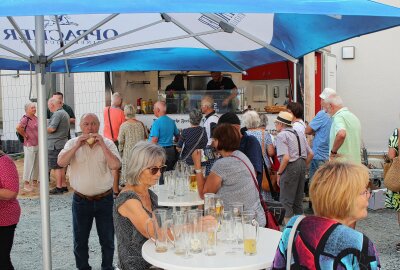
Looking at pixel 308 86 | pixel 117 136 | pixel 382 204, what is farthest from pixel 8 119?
pixel 382 204

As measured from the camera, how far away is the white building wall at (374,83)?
462 inches

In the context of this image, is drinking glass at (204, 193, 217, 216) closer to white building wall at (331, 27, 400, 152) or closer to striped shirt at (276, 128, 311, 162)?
striped shirt at (276, 128, 311, 162)

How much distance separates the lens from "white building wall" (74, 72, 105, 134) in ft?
38.0

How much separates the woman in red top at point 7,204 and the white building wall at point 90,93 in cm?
743

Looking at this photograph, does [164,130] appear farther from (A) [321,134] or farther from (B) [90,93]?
(B) [90,93]

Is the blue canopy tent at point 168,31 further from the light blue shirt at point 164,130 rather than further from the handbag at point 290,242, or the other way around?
the light blue shirt at point 164,130

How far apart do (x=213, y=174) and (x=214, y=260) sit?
1.33 metres

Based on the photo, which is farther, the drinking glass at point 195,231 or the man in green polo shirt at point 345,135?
the man in green polo shirt at point 345,135

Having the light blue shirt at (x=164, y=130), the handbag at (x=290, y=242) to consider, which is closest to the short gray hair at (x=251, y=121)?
the light blue shirt at (x=164, y=130)

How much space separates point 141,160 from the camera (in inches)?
135

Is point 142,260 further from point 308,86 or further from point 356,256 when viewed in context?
point 308,86

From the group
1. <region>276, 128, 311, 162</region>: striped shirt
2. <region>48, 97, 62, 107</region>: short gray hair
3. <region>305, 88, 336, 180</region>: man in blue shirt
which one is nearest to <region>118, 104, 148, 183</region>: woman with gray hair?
<region>48, 97, 62, 107</region>: short gray hair

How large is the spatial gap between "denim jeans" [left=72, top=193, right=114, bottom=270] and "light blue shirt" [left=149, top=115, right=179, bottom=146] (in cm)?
373

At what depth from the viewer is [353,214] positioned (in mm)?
2416
